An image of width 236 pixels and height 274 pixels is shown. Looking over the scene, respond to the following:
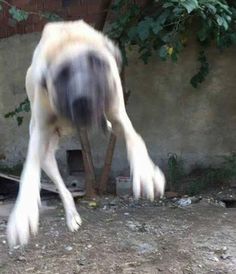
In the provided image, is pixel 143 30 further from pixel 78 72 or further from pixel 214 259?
pixel 78 72

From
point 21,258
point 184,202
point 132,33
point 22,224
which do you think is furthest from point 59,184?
point 184,202

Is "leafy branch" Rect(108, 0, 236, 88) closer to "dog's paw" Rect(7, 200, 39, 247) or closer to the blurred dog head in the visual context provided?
the blurred dog head

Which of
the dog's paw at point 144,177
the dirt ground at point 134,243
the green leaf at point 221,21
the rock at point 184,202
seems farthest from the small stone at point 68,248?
the dog's paw at point 144,177

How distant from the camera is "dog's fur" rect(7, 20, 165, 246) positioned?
8.63ft

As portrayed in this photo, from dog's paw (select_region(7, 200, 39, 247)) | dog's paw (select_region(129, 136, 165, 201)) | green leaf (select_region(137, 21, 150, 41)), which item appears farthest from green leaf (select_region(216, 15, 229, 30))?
dog's paw (select_region(7, 200, 39, 247))

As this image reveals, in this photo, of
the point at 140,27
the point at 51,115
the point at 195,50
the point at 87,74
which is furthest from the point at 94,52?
the point at 195,50

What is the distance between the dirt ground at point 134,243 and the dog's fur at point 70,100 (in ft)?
6.36

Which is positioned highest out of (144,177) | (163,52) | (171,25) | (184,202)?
(171,25)

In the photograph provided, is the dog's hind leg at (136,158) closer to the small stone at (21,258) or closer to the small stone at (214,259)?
the small stone at (214,259)

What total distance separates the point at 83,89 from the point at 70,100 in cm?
7

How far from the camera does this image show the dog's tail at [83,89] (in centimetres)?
259

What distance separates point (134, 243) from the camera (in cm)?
528

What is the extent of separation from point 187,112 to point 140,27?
5.54 ft

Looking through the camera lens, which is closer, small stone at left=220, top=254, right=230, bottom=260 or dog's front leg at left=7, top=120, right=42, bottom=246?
dog's front leg at left=7, top=120, right=42, bottom=246
